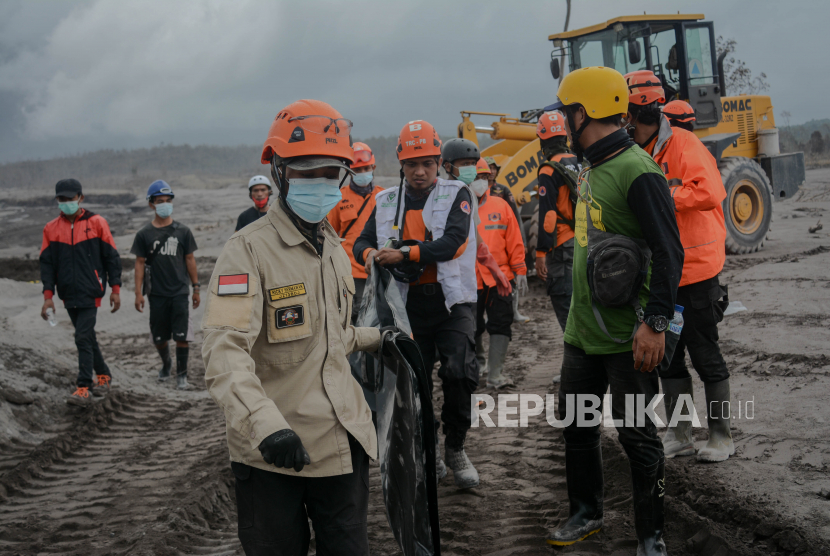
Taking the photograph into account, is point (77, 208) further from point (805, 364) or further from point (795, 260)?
point (795, 260)

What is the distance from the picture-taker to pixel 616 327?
302 centimetres

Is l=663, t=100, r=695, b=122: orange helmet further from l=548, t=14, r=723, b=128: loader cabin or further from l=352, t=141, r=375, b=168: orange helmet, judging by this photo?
l=548, t=14, r=723, b=128: loader cabin

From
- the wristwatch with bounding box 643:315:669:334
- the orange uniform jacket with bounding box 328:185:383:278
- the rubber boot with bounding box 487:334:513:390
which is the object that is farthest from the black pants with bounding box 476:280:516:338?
the wristwatch with bounding box 643:315:669:334

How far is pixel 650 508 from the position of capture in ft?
9.96

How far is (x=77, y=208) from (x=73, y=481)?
10.6ft

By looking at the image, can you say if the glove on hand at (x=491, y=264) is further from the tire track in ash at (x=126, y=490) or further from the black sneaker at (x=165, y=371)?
the black sneaker at (x=165, y=371)

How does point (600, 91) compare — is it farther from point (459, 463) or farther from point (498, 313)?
point (498, 313)

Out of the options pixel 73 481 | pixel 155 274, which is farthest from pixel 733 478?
pixel 155 274

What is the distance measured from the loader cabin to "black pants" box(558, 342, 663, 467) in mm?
9144

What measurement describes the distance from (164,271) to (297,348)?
589 centimetres

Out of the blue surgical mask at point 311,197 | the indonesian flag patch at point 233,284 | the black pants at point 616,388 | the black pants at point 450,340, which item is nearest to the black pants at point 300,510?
the indonesian flag patch at point 233,284

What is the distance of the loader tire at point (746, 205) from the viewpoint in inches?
470

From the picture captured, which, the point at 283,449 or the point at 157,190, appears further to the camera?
the point at 157,190

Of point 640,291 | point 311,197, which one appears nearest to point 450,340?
point 640,291
